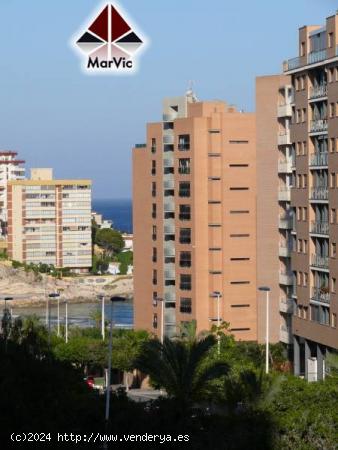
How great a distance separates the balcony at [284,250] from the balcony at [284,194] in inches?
47.6

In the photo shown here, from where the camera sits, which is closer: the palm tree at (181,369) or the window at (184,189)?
the palm tree at (181,369)

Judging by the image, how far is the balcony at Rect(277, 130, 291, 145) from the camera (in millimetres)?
42794

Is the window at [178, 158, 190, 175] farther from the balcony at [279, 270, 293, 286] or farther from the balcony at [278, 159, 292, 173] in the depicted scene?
the balcony at [279, 270, 293, 286]

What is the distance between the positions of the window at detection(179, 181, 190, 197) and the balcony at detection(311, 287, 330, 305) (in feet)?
35.7

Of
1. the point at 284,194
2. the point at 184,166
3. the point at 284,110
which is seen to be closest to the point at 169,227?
the point at 184,166

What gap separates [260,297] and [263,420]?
2141 cm

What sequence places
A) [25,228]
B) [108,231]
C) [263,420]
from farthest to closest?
[108,231] < [25,228] < [263,420]

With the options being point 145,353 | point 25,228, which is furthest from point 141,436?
point 25,228

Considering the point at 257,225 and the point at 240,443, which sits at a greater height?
the point at 257,225

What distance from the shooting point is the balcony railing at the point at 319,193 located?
3872 cm

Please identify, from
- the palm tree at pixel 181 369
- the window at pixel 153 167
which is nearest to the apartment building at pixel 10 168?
the window at pixel 153 167

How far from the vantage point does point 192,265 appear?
49250mm

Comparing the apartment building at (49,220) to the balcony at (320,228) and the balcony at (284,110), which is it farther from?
the balcony at (320,228)

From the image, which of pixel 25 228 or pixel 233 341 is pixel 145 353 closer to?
pixel 233 341
